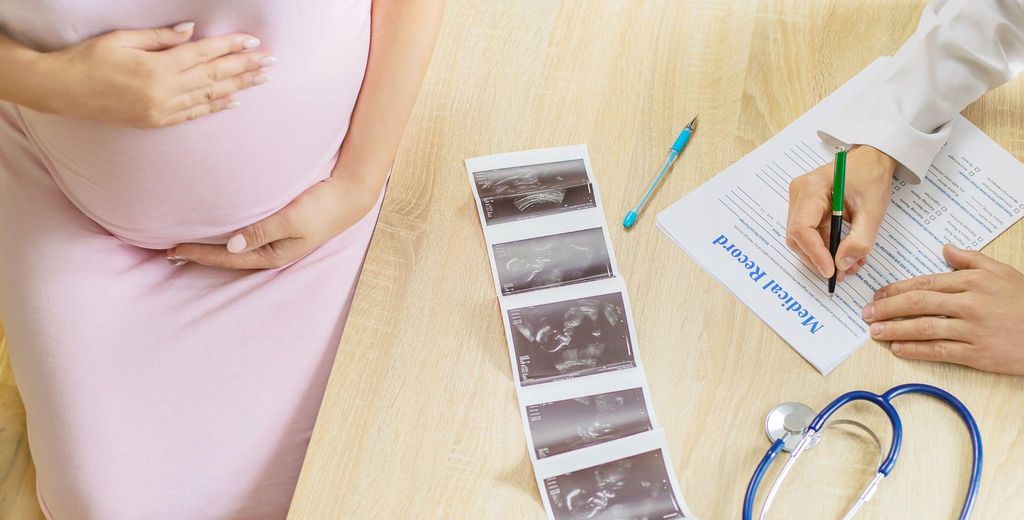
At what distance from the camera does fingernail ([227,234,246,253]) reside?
105 cm

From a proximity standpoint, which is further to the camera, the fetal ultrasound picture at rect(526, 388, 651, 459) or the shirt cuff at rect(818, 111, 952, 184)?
the shirt cuff at rect(818, 111, 952, 184)

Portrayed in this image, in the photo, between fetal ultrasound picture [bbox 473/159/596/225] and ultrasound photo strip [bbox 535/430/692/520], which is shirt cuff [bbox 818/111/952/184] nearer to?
fetal ultrasound picture [bbox 473/159/596/225]

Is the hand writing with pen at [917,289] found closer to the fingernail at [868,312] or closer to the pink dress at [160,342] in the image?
the fingernail at [868,312]

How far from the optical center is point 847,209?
1.08 metres

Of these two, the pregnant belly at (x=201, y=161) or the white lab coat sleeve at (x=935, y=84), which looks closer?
the pregnant belly at (x=201, y=161)

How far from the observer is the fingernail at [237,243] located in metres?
1.05

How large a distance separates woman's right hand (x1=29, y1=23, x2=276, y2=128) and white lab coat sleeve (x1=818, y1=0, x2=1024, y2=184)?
0.75 meters

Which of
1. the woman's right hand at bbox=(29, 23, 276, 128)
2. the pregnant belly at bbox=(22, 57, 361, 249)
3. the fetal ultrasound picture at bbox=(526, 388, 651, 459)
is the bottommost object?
the fetal ultrasound picture at bbox=(526, 388, 651, 459)

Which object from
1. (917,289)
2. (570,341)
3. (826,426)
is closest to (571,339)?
(570,341)

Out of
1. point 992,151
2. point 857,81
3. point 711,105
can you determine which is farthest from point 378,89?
point 992,151

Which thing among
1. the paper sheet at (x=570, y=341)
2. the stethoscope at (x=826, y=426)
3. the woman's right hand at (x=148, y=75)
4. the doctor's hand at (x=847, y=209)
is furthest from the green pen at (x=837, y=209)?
the woman's right hand at (x=148, y=75)

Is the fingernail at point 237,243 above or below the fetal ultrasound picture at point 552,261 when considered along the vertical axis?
above

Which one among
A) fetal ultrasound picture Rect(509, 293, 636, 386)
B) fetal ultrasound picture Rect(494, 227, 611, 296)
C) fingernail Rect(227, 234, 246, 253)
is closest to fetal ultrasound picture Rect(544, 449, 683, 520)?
fetal ultrasound picture Rect(509, 293, 636, 386)

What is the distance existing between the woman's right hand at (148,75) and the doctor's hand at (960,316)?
2.58ft
